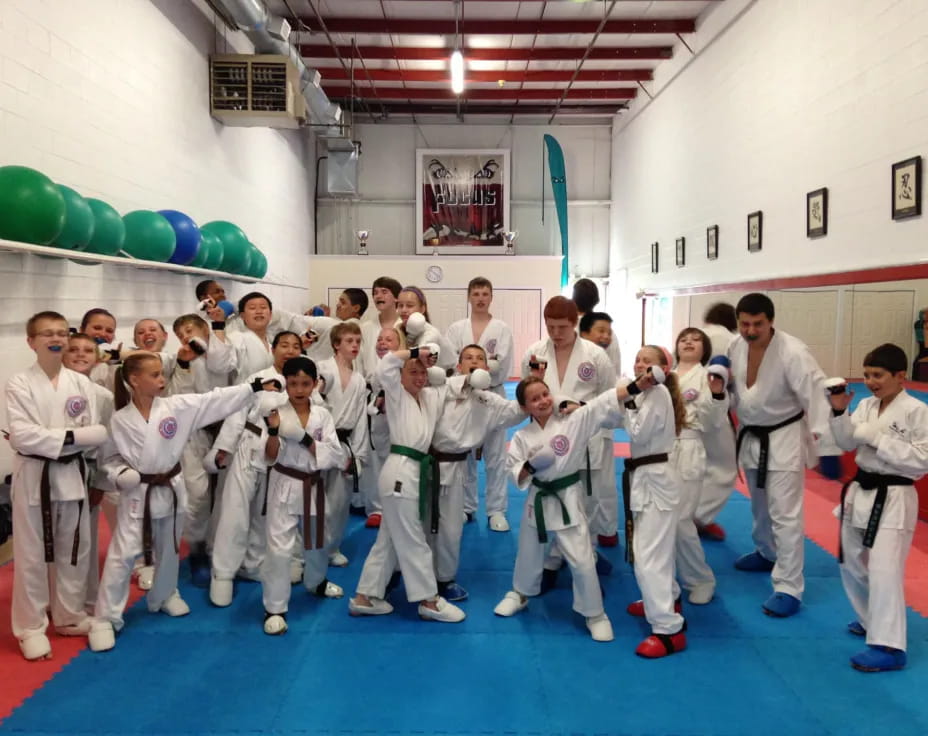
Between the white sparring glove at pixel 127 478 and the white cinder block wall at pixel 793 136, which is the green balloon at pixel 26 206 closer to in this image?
the white sparring glove at pixel 127 478

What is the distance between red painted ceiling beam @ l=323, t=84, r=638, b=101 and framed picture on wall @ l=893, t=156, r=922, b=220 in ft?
25.1

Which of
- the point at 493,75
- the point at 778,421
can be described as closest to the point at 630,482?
the point at 778,421

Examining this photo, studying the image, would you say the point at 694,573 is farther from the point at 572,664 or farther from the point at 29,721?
the point at 29,721

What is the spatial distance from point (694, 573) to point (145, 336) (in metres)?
3.23

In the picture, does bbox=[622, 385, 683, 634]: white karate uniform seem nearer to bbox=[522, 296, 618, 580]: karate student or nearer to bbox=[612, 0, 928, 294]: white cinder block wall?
bbox=[522, 296, 618, 580]: karate student

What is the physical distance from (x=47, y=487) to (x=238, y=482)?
0.86 m

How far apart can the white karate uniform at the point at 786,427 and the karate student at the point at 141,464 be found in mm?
2421

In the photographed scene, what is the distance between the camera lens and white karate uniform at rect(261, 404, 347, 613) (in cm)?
318

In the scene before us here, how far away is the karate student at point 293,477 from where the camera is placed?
10.4 ft

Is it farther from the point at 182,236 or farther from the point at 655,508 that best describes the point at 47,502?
the point at 182,236

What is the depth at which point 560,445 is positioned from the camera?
313 centimetres

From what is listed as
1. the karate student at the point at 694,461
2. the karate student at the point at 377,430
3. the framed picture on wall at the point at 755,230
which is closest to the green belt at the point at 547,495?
the karate student at the point at 694,461

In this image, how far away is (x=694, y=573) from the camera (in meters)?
3.45

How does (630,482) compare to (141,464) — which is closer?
(141,464)
